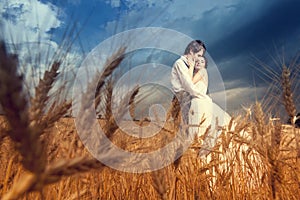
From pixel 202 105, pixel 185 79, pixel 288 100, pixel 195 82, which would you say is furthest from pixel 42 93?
pixel 195 82

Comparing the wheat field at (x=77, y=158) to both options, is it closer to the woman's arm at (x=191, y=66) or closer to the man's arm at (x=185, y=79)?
the man's arm at (x=185, y=79)

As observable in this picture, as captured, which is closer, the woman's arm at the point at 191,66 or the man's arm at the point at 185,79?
the man's arm at the point at 185,79

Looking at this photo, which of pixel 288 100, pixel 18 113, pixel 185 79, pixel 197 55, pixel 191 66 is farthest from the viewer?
pixel 191 66

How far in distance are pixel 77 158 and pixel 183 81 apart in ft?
16.6

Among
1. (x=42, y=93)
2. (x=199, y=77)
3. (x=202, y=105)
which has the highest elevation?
(x=199, y=77)

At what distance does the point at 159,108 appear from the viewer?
2918 millimetres

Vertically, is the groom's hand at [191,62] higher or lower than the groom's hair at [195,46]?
lower

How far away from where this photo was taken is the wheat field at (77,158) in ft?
2.26

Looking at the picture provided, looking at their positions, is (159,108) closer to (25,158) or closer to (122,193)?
(122,193)

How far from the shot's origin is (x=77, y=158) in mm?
769

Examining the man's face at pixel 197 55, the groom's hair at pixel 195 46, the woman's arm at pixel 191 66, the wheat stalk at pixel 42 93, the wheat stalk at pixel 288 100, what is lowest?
the wheat stalk at pixel 42 93

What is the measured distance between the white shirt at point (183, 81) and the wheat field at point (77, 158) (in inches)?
77.0

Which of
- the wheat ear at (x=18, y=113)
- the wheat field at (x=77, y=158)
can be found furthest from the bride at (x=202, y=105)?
the wheat ear at (x=18, y=113)

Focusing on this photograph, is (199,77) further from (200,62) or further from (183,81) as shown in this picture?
(183,81)
